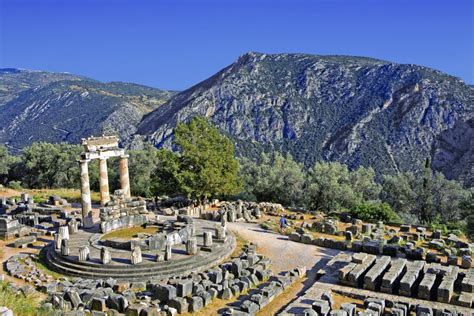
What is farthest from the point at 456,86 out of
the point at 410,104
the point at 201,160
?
the point at 201,160

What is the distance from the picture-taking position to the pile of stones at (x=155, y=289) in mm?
21375

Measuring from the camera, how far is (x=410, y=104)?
12500cm

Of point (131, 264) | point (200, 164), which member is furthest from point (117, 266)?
point (200, 164)

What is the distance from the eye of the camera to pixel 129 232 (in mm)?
32062

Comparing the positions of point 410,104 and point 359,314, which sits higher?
point 410,104

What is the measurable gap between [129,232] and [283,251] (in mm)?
10618

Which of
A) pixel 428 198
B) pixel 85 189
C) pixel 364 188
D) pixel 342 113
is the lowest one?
pixel 428 198

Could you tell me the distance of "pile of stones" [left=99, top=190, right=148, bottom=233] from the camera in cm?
3300

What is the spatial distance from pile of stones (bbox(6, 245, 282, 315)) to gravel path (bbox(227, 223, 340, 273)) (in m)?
1.82

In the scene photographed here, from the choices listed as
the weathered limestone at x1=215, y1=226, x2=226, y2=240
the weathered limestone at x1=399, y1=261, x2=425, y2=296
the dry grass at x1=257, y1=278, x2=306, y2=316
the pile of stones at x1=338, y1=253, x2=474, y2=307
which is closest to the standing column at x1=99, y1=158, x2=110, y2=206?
the weathered limestone at x1=215, y1=226, x2=226, y2=240

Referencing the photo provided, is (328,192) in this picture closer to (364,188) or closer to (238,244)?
(364,188)

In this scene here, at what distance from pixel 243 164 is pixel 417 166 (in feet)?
169

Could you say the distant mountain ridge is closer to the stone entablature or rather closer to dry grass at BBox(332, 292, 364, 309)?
the stone entablature

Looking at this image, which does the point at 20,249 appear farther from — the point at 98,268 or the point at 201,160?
the point at 201,160
